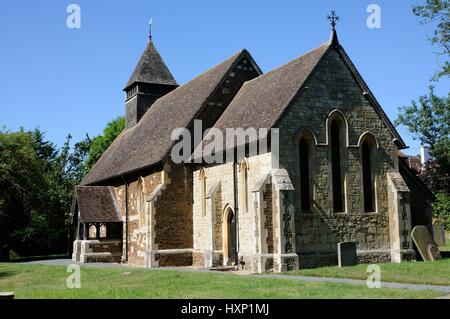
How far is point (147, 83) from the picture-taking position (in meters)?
40.8

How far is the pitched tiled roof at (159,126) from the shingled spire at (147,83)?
0.95 metres

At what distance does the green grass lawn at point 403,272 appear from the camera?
Result: 16.8 metres

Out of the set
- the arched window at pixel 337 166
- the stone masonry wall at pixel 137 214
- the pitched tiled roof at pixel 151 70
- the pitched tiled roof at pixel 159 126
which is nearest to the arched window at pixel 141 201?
the stone masonry wall at pixel 137 214

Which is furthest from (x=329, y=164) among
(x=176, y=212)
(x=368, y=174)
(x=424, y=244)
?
(x=176, y=212)

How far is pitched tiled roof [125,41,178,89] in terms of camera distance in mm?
40844

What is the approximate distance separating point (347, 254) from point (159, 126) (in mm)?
14636

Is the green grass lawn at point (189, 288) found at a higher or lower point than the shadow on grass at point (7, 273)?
higher

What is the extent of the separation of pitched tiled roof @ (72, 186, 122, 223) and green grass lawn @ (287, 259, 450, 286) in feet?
48.9

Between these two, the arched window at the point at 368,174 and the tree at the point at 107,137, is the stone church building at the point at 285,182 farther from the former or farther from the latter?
the tree at the point at 107,137

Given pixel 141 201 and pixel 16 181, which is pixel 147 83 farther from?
pixel 141 201

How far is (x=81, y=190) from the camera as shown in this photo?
109 feet

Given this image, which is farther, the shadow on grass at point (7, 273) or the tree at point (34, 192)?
the tree at point (34, 192)
